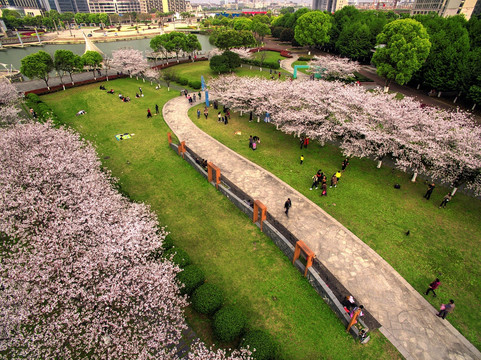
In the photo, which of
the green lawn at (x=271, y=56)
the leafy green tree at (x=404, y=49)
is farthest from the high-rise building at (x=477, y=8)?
the leafy green tree at (x=404, y=49)

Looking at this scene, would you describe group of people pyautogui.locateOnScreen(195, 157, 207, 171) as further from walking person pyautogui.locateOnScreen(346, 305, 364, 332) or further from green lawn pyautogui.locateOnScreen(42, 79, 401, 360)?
walking person pyautogui.locateOnScreen(346, 305, 364, 332)

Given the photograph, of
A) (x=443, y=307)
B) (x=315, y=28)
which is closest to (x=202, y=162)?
(x=443, y=307)

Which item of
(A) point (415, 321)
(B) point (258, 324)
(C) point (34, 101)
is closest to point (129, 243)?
(B) point (258, 324)

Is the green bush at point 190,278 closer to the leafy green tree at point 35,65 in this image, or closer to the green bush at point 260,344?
the green bush at point 260,344

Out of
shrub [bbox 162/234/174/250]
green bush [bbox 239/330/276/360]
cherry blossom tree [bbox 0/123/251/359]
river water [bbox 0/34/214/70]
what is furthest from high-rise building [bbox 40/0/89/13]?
green bush [bbox 239/330/276/360]

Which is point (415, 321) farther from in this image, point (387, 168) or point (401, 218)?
point (387, 168)

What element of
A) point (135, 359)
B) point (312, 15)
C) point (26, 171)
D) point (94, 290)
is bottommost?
point (135, 359)
